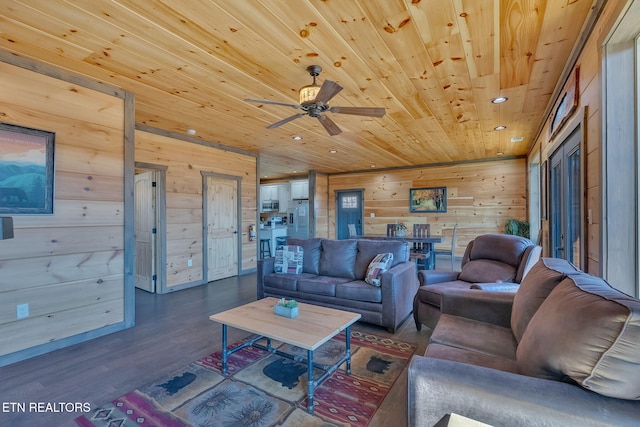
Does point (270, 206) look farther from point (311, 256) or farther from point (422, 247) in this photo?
point (311, 256)

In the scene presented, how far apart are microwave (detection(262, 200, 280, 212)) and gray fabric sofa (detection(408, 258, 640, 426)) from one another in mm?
9122

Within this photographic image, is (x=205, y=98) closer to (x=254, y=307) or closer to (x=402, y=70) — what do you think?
(x=402, y=70)

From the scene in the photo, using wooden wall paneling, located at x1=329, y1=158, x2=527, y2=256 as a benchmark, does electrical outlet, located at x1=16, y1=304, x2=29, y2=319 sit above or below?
below

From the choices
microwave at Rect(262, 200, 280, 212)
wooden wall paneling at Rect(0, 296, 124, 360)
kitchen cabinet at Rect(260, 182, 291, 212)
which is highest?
kitchen cabinet at Rect(260, 182, 291, 212)

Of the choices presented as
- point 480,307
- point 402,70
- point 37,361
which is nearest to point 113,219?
point 37,361

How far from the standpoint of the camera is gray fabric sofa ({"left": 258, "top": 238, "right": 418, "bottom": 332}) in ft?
10.3

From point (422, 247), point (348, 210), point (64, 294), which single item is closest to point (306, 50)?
point (64, 294)

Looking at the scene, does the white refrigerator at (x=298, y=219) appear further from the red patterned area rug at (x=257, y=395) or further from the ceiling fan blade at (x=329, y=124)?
the red patterned area rug at (x=257, y=395)

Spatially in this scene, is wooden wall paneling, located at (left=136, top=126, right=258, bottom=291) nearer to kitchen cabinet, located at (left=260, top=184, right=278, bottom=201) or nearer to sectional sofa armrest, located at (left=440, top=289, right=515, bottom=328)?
sectional sofa armrest, located at (left=440, top=289, right=515, bottom=328)

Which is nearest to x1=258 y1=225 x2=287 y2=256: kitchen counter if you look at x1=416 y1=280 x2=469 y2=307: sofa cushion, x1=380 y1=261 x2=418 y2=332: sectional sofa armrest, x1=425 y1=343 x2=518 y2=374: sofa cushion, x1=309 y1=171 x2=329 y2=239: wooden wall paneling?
x1=309 y1=171 x2=329 y2=239: wooden wall paneling

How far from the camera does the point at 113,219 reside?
10.5ft

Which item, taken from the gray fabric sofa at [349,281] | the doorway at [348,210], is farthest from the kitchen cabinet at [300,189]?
the gray fabric sofa at [349,281]

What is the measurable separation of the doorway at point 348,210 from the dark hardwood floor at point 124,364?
572 centimetres

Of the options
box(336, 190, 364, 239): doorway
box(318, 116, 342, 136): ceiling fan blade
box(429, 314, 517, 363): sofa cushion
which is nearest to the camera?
box(429, 314, 517, 363): sofa cushion
